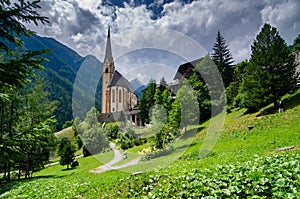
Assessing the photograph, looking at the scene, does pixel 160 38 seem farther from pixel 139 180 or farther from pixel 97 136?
pixel 97 136

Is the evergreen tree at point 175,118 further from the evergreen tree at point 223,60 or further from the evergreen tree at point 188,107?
the evergreen tree at point 223,60

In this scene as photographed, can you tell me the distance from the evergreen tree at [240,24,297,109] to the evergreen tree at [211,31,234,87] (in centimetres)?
1987

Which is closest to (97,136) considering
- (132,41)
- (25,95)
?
(25,95)

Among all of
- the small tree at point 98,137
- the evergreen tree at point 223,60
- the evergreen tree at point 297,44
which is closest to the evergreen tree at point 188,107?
the small tree at point 98,137

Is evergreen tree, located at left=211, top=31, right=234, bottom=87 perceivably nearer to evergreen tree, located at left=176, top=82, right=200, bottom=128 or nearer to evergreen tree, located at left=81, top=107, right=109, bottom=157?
evergreen tree, located at left=176, top=82, right=200, bottom=128

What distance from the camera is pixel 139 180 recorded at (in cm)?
755

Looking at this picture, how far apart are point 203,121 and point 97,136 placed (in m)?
18.5

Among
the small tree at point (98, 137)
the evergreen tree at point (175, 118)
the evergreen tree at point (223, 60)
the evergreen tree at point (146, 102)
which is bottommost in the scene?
the small tree at point (98, 137)

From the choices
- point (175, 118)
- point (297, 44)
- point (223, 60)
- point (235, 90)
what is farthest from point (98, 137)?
point (297, 44)

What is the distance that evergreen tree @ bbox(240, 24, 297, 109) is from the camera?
25.8m

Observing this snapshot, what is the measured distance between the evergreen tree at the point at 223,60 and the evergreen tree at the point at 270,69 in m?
19.9

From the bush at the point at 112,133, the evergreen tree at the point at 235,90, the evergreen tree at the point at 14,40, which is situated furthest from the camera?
the evergreen tree at the point at 235,90

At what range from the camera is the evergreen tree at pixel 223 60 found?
1902 inches

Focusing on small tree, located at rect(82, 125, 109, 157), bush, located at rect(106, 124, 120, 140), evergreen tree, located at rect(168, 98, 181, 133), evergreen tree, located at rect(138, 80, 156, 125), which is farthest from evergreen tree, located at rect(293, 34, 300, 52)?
small tree, located at rect(82, 125, 109, 157)
